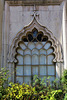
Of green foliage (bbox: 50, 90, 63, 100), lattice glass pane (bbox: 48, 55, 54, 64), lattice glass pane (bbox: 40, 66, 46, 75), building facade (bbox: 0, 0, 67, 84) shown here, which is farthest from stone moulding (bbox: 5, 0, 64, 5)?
green foliage (bbox: 50, 90, 63, 100)

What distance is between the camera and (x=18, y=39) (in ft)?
24.9

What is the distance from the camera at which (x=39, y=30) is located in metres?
7.60

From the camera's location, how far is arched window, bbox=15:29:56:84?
7551 mm

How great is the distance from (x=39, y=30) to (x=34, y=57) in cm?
146

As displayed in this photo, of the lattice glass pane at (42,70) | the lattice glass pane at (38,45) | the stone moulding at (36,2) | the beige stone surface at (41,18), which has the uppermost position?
the stone moulding at (36,2)

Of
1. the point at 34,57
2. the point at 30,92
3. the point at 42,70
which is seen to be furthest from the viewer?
the point at 34,57

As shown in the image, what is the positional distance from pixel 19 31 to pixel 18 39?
43 centimetres

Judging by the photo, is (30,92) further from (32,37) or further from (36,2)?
(36,2)

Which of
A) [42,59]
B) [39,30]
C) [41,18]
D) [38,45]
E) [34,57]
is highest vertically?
[41,18]

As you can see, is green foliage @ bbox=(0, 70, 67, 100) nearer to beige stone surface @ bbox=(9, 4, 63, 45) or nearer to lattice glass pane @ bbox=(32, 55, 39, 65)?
lattice glass pane @ bbox=(32, 55, 39, 65)

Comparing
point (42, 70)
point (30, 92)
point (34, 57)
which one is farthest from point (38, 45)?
point (30, 92)

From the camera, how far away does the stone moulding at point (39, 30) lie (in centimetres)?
734

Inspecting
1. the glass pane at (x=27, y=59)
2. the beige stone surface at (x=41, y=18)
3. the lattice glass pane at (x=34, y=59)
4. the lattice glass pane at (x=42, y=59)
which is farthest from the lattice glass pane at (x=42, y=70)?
the beige stone surface at (x=41, y=18)

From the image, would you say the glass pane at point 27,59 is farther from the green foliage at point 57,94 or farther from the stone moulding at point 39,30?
the green foliage at point 57,94
